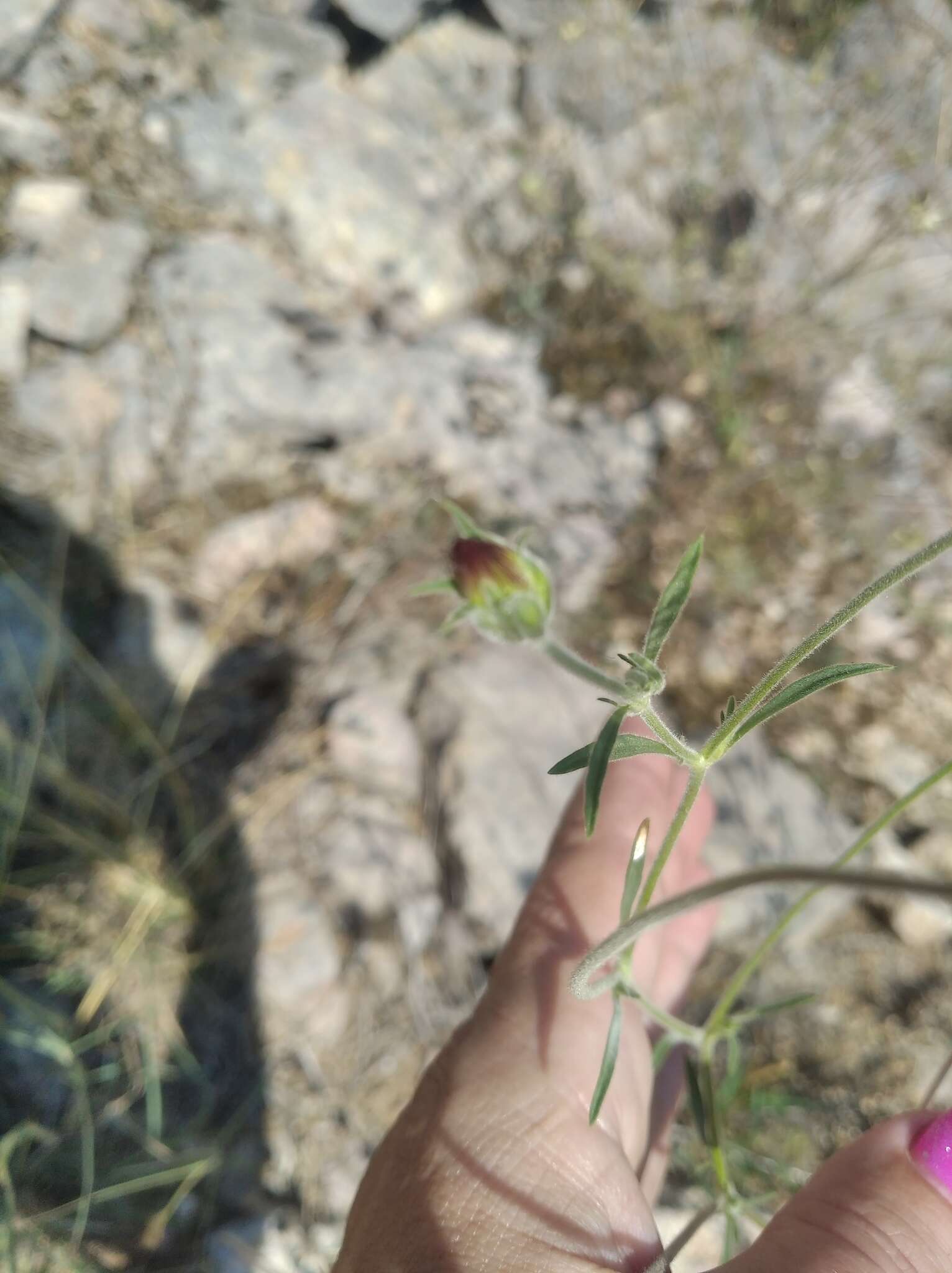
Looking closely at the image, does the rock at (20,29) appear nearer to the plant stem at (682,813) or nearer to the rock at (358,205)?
the rock at (358,205)

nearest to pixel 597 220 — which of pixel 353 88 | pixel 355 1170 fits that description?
pixel 353 88

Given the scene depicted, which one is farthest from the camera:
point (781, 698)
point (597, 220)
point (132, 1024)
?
point (597, 220)

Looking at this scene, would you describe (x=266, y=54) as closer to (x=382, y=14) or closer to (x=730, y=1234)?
(x=382, y=14)

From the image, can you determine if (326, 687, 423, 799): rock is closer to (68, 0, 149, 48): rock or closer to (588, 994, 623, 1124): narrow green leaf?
(588, 994, 623, 1124): narrow green leaf

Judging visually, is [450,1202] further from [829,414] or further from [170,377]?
[829,414]

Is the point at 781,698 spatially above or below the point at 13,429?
above

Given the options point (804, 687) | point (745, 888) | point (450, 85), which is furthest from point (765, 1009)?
point (450, 85)

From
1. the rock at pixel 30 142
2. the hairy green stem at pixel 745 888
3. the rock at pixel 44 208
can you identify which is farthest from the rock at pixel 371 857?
the rock at pixel 30 142

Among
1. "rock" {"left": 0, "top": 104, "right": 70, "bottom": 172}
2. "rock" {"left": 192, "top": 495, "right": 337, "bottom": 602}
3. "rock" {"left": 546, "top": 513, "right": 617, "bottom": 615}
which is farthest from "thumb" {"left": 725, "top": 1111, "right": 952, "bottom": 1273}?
"rock" {"left": 0, "top": 104, "right": 70, "bottom": 172}
